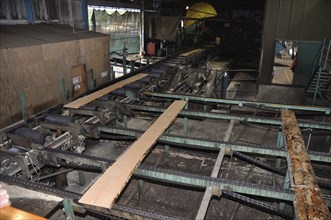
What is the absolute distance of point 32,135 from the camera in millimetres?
3049

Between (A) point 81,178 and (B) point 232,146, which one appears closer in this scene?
(B) point 232,146

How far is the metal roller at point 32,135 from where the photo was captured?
298 centimetres

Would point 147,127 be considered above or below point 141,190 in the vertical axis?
above

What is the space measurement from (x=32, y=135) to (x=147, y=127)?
7.32 ft

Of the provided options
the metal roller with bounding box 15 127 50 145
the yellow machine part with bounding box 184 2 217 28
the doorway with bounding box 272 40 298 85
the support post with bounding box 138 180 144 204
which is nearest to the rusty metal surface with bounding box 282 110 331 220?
the support post with bounding box 138 180 144 204

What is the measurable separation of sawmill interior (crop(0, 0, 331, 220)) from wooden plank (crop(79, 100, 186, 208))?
0.01 metres

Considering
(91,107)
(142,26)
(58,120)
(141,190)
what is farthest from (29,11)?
(142,26)

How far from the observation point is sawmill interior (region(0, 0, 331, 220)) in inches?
89.2

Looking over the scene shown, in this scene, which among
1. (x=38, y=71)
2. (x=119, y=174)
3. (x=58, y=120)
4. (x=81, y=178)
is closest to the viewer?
(x=119, y=174)

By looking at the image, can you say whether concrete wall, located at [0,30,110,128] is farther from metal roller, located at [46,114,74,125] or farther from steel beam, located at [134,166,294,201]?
steel beam, located at [134,166,294,201]

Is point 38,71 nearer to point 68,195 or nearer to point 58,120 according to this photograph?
point 58,120

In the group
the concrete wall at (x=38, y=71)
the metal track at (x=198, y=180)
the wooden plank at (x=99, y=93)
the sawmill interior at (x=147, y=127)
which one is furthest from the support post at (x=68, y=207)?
the concrete wall at (x=38, y=71)

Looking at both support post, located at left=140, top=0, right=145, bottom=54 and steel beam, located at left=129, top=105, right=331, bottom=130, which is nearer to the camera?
steel beam, located at left=129, top=105, right=331, bottom=130

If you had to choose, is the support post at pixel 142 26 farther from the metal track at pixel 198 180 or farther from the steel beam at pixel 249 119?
the metal track at pixel 198 180
